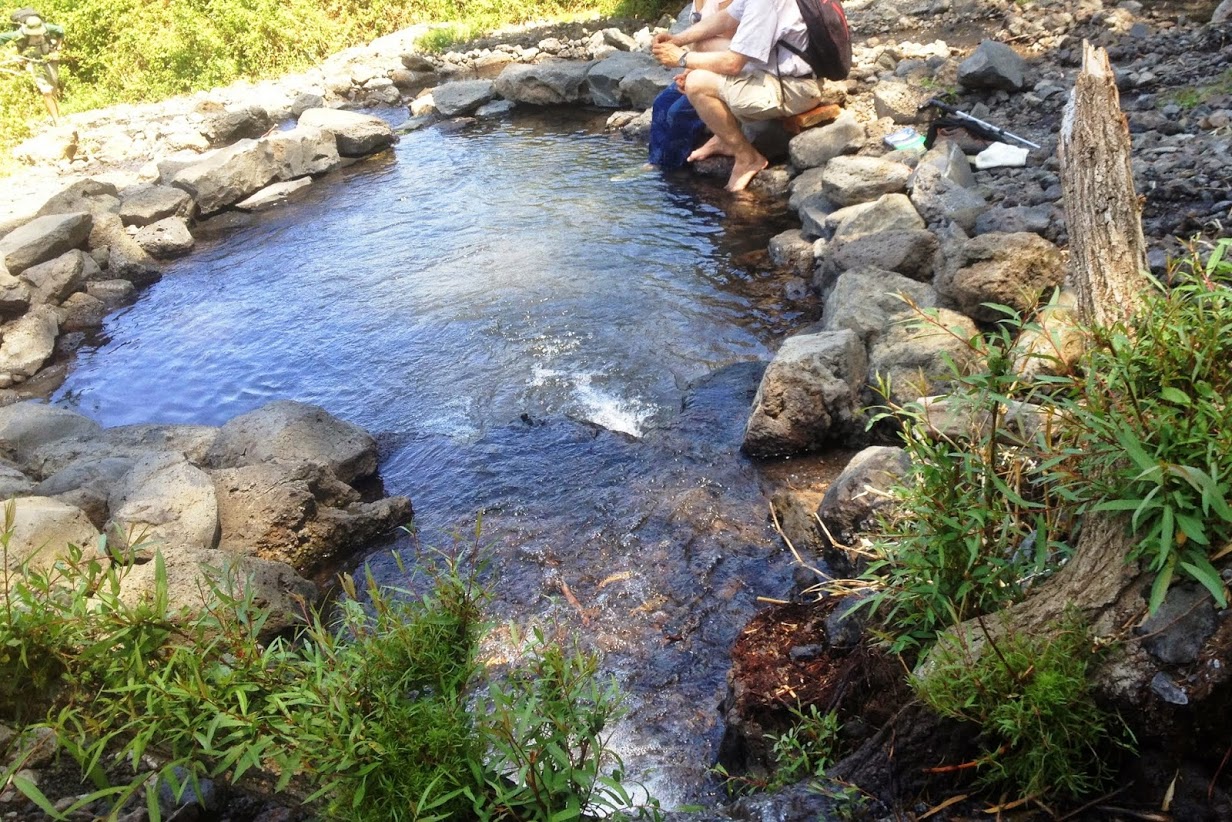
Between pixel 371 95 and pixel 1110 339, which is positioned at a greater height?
pixel 1110 339

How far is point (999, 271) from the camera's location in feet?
16.3

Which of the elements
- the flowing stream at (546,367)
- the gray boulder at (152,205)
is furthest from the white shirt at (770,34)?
the gray boulder at (152,205)

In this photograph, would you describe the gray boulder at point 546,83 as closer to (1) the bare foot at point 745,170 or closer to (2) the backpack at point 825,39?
(1) the bare foot at point 745,170

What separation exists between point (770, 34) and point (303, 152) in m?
6.39

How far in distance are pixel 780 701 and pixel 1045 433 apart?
124 cm

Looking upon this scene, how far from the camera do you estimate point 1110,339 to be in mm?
2072

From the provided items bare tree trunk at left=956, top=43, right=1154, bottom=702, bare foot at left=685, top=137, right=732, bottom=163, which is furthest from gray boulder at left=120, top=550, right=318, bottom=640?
bare foot at left=685, top=137, right=732, bottom=163

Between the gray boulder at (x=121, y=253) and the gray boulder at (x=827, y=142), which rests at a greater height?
the gray boulder at (x=827, y=142)

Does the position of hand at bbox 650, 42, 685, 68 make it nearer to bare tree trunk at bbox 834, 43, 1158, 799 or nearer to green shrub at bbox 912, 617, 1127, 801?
bare tree trunk at bbox 834, 43, 1158, 799

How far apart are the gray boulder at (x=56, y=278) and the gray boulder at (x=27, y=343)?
0.30 m

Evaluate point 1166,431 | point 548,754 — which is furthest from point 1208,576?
point 548,754

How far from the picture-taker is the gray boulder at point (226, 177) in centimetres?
1068

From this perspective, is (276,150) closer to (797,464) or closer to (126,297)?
(126,297)

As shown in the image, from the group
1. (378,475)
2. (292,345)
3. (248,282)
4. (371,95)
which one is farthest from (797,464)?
(371,95)
